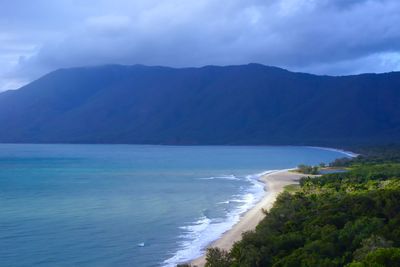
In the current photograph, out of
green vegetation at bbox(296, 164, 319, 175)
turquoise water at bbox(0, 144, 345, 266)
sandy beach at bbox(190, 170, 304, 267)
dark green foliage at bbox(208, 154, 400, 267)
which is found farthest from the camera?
green vegetation at bbox(296, 164, 319, 175)

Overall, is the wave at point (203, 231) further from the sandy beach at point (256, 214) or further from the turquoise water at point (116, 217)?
the sandy beach at point (256, 214)

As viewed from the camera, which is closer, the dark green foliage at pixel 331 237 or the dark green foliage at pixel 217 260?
the dark green foliage at pixel 331 237

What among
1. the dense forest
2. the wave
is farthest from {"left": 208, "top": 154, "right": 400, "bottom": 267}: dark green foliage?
the wave

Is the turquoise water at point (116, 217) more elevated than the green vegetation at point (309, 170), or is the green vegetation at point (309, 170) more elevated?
the green vegetation at point (309, 170)

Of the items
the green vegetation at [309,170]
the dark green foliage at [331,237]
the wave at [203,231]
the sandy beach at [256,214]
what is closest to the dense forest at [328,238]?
the dark green foliage at [331,237]

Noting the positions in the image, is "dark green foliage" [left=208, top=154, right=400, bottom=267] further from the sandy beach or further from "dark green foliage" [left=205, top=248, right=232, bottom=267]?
the sandy beach

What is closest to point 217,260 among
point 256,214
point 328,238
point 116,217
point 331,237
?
point 328,238
